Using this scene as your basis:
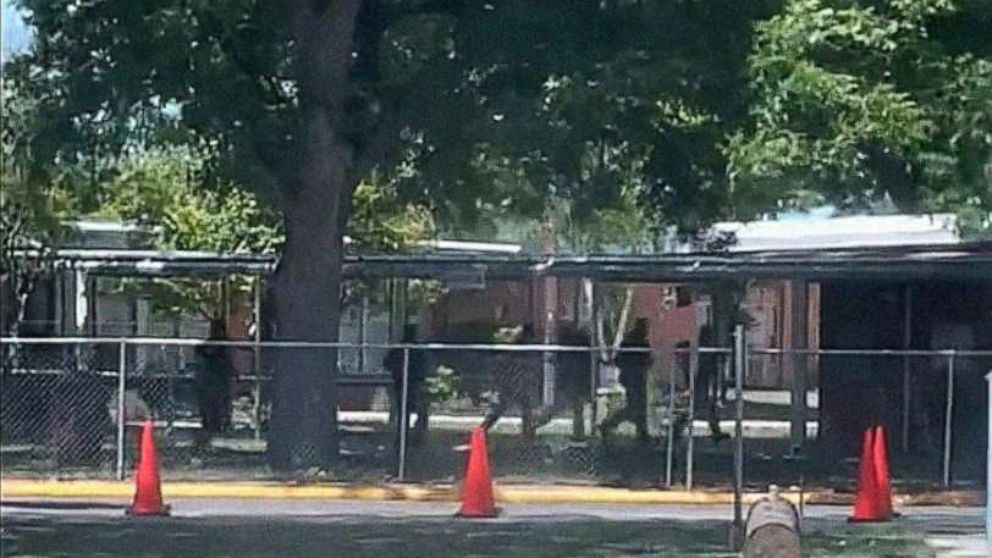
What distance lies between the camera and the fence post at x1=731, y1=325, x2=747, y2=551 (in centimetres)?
848

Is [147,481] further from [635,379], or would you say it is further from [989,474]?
[989,474]

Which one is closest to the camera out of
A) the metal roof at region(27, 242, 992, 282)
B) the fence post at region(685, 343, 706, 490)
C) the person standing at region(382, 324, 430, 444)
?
the metal roof at region(27, 242, 992, 282)

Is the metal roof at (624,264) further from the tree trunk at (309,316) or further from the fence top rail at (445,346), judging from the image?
the fence top rail at (445,346)

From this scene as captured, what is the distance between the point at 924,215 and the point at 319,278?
267 centimetres

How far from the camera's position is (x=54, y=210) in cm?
833

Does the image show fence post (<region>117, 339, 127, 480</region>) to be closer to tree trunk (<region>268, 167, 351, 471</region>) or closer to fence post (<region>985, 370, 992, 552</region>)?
tree trunk (<region>268, 167, 351, 471</region>)

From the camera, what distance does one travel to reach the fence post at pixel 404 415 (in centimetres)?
841

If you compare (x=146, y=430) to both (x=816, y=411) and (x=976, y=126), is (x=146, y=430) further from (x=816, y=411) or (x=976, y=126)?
(x=976, y=126)

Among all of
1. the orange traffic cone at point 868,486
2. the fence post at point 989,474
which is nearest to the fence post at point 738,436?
the orange traffic cone at point 868,486

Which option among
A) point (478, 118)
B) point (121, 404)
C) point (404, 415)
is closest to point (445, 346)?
point (404, 415)

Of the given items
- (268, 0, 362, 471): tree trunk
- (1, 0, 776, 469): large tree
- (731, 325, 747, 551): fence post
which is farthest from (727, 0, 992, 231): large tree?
(268, 0, 362, 471): tree trunk

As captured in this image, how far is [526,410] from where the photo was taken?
8.82 m

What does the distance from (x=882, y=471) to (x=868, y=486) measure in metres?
0.14

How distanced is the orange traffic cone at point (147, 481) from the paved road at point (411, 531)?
67 mm
